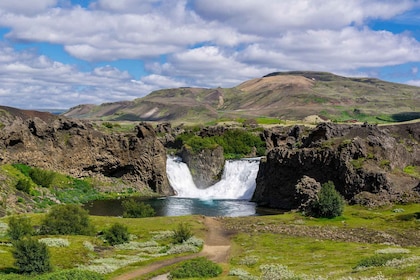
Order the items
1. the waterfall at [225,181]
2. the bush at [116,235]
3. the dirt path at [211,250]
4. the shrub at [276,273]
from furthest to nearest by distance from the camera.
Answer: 1. the waterfall at [225,181]
2. the bush at [116,235]
3. the dirt path at [211,250]
4. the shrub at [276,273]

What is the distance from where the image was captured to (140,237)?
180 ft

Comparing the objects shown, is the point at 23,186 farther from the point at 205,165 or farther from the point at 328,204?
the point at 328,204

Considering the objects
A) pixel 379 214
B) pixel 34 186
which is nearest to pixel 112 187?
pixel 34 186

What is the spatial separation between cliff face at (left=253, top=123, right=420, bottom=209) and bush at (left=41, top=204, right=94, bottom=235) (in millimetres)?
41314

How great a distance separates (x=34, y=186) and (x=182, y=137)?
66.9m

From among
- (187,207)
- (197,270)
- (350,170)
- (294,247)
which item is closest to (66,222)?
(197,270)

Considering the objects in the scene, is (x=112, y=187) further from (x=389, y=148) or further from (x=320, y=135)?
(x=389, y=148)

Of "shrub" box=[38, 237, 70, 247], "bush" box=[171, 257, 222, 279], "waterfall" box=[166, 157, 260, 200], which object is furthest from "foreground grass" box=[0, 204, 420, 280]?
"waterfall" box=[166, 157, 260, 200]

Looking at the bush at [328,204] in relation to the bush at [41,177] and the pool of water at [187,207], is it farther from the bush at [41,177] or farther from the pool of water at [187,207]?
the bush at [41,177]

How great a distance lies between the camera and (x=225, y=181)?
388 ft

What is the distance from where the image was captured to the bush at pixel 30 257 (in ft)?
111

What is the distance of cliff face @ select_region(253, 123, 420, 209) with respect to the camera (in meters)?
78.6

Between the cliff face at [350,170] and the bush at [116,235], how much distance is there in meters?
39.7

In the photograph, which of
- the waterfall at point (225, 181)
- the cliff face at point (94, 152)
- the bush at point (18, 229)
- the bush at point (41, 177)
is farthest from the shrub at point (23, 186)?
the bush at point (18, 229)
